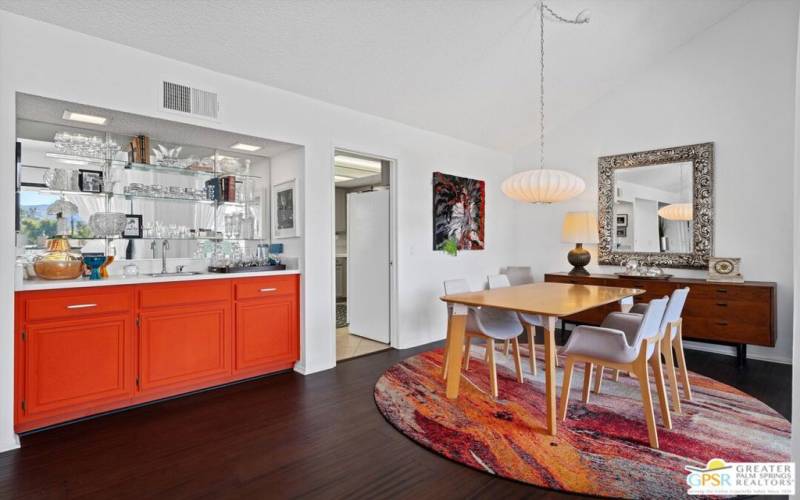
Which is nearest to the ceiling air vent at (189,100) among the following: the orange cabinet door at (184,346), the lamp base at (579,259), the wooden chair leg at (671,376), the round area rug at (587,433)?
the orange cabinet door at (184,346)

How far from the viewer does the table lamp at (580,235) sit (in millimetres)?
5195

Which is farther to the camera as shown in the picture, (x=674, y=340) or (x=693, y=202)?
(x=693, y=202)

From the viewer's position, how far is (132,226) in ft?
11.1

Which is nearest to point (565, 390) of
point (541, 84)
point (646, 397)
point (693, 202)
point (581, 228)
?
point (646, 397)

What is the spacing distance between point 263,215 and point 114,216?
1.29m

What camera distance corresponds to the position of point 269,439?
2514 millimetres

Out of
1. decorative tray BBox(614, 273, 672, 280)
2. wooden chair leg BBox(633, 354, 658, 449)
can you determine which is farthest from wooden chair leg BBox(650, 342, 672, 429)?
decorative tray BBox(614, 273, 672, 280)

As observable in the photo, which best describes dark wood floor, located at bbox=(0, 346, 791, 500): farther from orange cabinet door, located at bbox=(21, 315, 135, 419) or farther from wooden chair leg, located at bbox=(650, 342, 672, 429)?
wooden chair leg, located at bbox=(650, 342, 672, 429)

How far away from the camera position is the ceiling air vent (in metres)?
3.00

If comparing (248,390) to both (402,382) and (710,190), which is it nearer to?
(402,382)

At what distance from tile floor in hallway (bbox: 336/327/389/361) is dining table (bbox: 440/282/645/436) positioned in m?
1.19

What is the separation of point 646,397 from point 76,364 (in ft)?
11.5

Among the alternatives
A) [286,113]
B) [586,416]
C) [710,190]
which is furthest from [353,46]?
[710,190]

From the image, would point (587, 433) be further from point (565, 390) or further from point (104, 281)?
point (104, 281)
